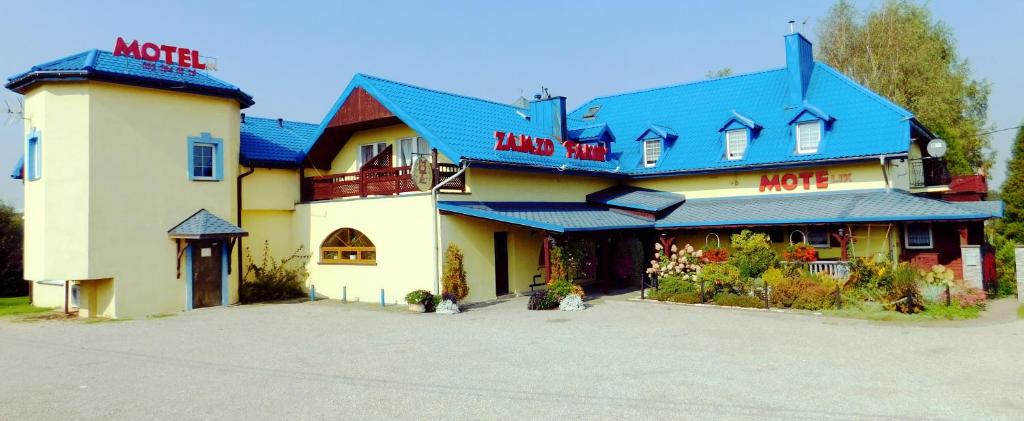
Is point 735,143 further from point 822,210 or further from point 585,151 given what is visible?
point 585,151

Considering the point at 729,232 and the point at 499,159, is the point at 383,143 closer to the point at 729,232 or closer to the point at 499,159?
the point at 499,159

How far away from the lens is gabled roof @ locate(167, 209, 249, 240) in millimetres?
19141

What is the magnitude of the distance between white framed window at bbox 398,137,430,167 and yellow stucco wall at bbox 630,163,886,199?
8.96 meters

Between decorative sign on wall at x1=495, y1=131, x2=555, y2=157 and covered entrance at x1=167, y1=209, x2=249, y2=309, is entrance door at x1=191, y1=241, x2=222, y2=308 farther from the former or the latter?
decorative sign on wall at x1=495, y1=131, x2=555, y2=157

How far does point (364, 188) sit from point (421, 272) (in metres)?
3.59

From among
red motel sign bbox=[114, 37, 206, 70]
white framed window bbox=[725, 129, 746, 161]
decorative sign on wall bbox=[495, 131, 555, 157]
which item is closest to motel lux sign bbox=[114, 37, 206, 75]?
red motel sign bbox=[114, 37, 206, 70]

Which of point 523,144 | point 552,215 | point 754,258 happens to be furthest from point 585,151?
point 754,258

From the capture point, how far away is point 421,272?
768 inches

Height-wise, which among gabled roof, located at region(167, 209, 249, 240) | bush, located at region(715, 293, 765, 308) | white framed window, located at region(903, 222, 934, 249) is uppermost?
Answer: gabled roof, located at region(167, 209, 249, 240)

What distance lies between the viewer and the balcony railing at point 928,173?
2400cm

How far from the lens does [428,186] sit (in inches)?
753

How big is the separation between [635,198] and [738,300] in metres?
7.44

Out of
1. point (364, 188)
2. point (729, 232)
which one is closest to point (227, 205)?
point (364, 188)

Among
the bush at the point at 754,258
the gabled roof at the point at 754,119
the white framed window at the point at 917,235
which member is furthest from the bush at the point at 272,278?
the white framed window at the point at 917,235
